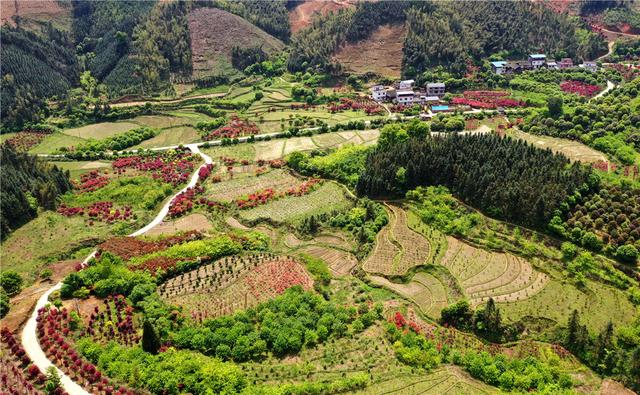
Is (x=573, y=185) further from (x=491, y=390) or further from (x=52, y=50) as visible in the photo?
(x=52, y=50)

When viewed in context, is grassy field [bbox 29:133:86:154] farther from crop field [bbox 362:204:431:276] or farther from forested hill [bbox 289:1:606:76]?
crop field [bbox 362:204:431:276]

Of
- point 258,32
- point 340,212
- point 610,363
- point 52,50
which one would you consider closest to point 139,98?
point 52,50

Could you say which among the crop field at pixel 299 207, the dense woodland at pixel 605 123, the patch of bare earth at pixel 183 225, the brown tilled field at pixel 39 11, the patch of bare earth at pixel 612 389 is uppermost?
the brown tilled field at pixel 39 11

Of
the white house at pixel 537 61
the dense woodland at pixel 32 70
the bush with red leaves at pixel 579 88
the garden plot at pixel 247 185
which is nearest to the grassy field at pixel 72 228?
the garden plot at pixel 247 185

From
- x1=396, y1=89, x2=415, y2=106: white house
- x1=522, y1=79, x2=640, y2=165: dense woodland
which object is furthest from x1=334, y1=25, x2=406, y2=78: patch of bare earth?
x1=522, y1=79, x2=640, y2=165: dense woodland

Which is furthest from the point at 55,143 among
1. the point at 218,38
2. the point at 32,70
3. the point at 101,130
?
the point at 218,38

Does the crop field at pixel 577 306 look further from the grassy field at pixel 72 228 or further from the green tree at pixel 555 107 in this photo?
the green tree at pixel 555 107
